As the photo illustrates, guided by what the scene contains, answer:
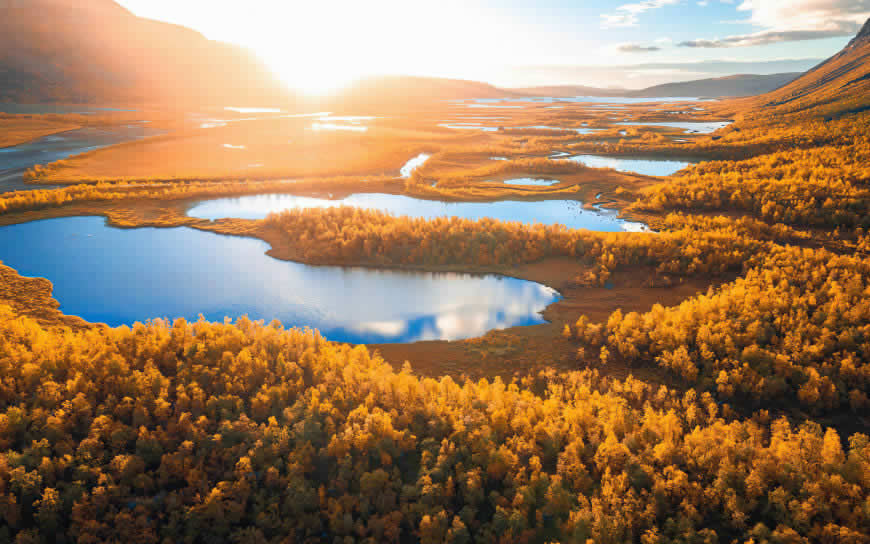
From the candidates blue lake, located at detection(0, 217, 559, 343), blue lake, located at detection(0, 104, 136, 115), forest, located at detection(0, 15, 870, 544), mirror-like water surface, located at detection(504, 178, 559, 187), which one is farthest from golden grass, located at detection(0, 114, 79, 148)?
mirror-like water surface, located at detection(504, 178, 559, 187)

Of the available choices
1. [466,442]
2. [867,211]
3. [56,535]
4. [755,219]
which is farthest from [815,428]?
[867,211]

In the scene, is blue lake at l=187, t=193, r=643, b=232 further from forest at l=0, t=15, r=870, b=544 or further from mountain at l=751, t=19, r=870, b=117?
mountain at l=751, t=19, r=870, b=117

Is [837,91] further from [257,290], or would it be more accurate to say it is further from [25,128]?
[25,128]

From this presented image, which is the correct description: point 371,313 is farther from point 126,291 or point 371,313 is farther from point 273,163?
point 273,163

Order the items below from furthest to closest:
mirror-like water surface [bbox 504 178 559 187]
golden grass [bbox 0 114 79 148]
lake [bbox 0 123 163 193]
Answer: golden grass [bbox 0 114 79 148], mirror-like water surface [bbox 504 178 559 187], lake [bbox 0 123 163 193]

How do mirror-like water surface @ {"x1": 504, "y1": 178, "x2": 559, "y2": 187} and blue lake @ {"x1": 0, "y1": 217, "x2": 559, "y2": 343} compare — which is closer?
blue lake @ {"x1": 0, "y1": 217, "x2": 559, "y2": 343}

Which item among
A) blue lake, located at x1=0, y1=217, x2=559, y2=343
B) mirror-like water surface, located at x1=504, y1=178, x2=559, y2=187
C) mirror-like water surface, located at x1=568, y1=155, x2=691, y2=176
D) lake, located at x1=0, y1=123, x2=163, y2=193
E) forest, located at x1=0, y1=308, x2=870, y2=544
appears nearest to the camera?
forest, located at x1=0, y1=308, x2=870, y2=544

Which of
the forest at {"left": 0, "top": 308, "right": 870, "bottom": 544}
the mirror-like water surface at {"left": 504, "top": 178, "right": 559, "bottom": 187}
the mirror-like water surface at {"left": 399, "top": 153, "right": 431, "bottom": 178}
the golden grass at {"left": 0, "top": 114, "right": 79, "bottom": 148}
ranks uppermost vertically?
the golden grass at {"left": 0, "top": 114, "right": 79, "bottom": 148}
